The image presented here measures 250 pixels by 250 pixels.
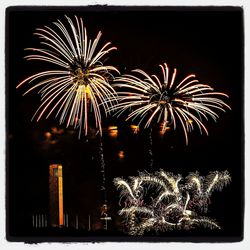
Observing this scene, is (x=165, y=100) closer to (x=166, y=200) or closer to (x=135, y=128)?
(x=135, y=128)

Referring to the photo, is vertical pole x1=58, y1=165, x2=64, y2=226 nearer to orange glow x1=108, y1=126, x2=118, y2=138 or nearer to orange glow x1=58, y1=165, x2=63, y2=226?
orange glow x1=58, y1=165, x2=63, y2=226

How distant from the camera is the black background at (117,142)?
1.98 metres

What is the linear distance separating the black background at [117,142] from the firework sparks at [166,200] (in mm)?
32

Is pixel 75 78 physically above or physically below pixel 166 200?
above

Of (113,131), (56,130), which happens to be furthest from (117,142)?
(56,130)

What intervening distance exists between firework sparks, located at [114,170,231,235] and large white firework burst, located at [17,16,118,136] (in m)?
0.30

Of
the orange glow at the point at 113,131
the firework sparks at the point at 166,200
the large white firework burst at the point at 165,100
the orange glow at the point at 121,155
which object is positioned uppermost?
the large white firework burst at the point at 165,100

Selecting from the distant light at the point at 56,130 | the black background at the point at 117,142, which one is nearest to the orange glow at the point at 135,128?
the black background at the point at 117,142

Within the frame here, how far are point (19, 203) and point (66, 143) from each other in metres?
0.32

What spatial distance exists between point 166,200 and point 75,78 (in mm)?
638

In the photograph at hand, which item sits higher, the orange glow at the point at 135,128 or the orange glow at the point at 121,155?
the orange glow at the point at 135,128

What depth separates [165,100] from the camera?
1.99 metres

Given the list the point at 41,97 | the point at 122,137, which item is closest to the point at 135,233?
the point at 122,137

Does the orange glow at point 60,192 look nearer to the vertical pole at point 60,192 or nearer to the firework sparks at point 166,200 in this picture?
the vertical pole at point 60,192
